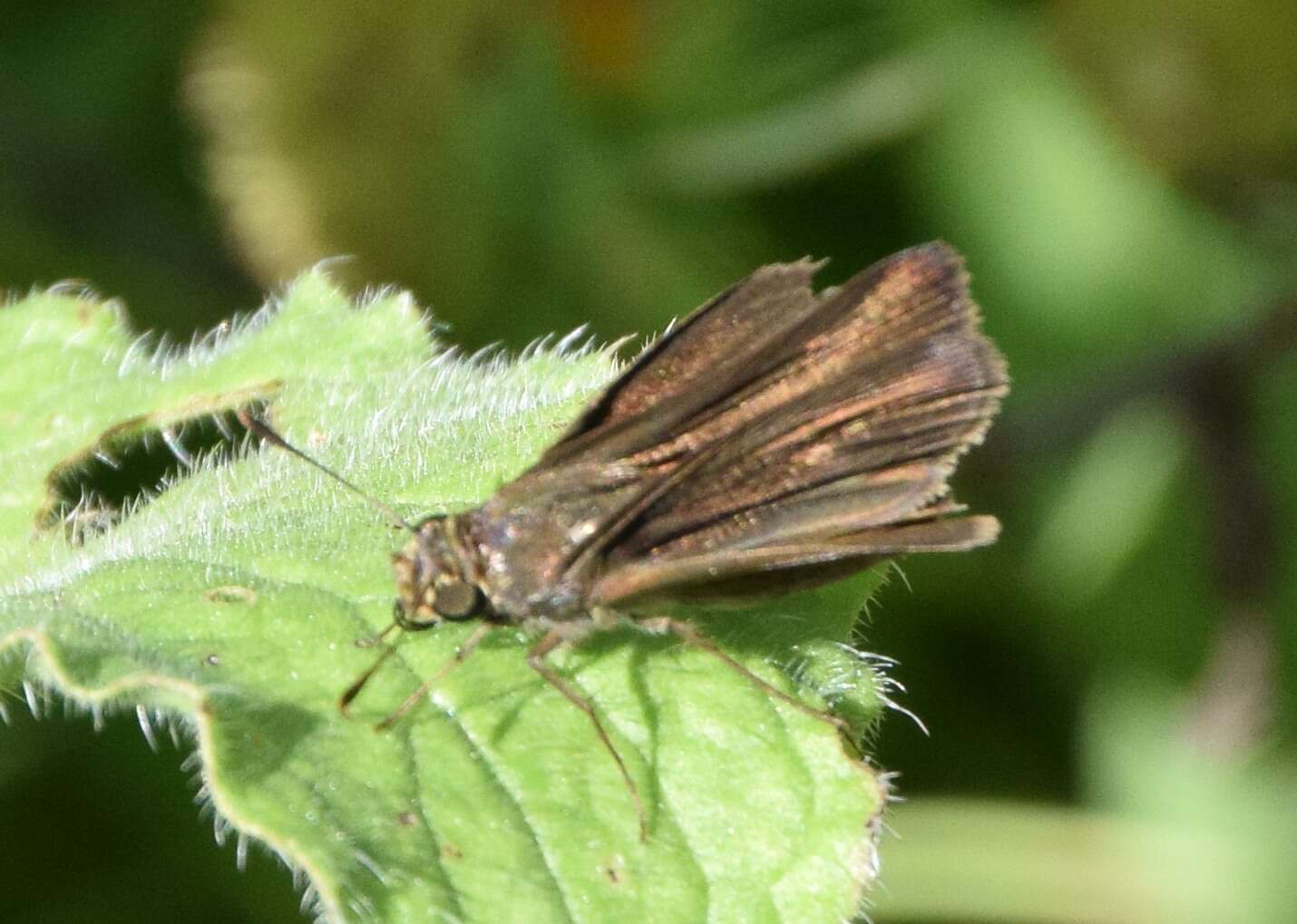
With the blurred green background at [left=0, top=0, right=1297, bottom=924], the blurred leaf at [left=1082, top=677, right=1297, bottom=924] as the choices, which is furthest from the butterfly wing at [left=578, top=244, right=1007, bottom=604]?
the blurred leaf at [left=1082, top=677, right=1297, bottom=924]

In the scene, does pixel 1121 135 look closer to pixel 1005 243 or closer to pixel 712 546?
pixel 1005 243

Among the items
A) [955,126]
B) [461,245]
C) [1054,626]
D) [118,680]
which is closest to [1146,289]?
[955,126]

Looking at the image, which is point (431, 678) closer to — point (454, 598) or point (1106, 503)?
point (454, 598)

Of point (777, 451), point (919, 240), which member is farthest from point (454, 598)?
point (919, 240)

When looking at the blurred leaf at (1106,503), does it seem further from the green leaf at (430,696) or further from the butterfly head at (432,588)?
the butterfly head at (432,588)

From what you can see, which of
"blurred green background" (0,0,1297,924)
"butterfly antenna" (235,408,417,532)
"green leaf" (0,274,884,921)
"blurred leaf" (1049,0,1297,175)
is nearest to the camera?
"green leaf" (0,274,884,921)

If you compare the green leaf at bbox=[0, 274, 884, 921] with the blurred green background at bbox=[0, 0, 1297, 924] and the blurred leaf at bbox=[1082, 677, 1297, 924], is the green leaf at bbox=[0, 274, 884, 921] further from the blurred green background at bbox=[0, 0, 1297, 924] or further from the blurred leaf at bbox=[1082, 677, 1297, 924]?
the blurred leaf at bbox=[1082, 677, 1297, 924]

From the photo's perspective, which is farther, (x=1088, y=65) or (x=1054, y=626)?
(x=1088, y=65)

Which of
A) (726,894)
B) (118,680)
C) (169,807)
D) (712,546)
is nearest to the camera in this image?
(118,680)
